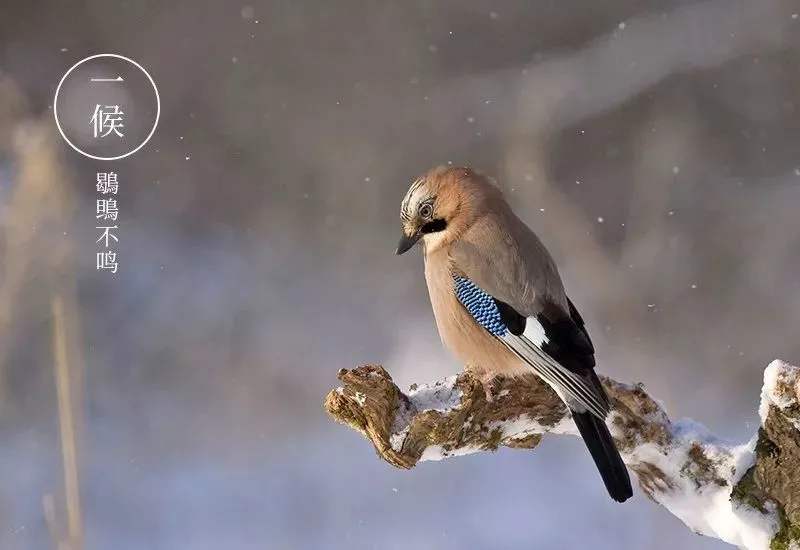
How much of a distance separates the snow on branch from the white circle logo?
7.29 ft

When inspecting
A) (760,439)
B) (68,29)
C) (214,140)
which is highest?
(68,29)

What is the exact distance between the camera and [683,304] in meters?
3.78

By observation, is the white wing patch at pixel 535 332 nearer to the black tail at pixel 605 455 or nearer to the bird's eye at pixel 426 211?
the black tail at pixel 605 455

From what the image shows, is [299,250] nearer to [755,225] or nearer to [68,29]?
[68,29]

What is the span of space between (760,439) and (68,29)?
307 centimetres

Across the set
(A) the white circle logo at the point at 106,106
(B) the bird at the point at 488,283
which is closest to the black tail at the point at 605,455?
(B) the bird at the point at 488,283

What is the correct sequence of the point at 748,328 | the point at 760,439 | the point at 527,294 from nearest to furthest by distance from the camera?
the point at 760,439, the point at 527,294, the point at 748,328

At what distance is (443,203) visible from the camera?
2.06m

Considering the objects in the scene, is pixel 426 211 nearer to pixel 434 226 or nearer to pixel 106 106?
pixel 434 226

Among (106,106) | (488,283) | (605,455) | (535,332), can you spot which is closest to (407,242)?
(488,283)

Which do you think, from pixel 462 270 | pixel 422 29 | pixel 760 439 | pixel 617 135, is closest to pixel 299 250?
pixel 422 29

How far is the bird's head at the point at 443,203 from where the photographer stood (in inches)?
80.9

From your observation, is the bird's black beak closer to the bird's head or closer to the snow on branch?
the bird's head

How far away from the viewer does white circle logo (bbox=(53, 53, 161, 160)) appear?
3617 millimetres
